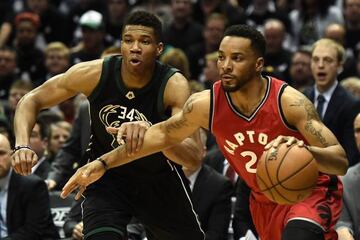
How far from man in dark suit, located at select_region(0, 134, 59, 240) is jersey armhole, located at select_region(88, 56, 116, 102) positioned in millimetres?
1483

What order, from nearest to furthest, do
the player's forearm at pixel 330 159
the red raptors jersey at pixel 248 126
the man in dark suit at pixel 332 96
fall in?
the player's forearm at pixel 330 159 < the red raptors jersey at pixel 248 126 < the man in dark suit at pixel 332 96

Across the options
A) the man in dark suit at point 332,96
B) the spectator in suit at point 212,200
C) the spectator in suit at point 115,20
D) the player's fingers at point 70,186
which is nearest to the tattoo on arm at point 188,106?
the player's fingers at point 70,186

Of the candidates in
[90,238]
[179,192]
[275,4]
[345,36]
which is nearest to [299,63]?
[345,36]

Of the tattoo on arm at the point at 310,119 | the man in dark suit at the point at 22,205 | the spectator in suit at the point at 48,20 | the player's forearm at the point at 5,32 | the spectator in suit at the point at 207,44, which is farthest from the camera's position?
the spectator in suit at the point at 48,20

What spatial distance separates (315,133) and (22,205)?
3135 millimetres

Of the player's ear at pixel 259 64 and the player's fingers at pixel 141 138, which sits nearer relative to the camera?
the player's fingers at pixel 141 138

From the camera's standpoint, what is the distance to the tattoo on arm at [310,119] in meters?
5.61

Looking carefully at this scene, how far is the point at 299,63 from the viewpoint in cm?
1025

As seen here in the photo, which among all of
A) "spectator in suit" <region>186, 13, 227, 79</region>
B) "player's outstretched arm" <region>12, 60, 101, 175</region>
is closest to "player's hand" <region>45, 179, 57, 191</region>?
"player's outstretched arm" <region>12, 60, 101, 175</region>

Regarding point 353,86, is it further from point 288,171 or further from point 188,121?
point 288,171

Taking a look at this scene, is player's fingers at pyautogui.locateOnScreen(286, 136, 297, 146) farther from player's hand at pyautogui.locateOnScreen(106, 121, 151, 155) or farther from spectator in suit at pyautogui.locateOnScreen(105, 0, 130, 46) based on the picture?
spectator in suit at pyautogui.locateOnScreen(105, 0, 130, 46)

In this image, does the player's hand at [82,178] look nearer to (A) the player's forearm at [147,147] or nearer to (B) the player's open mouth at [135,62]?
(A) the player's forearm at [147,147]

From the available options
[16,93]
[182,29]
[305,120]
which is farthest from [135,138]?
[182,29]

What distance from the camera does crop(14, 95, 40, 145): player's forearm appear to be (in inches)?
240
